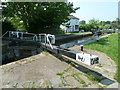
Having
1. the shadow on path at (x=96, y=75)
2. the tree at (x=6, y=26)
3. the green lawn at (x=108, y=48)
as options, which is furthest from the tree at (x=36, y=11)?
the shadow on path at (x=96, y=75)

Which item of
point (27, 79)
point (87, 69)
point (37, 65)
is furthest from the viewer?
point (37, 65)

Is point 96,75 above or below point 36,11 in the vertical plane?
below

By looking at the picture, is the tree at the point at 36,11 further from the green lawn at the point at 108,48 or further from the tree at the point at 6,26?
the green lawn at the point at 108,48

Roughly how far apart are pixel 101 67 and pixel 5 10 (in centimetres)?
1100

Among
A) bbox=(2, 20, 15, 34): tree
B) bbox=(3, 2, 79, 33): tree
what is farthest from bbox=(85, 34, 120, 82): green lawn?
bbox=(2, 20, 15, 34): tree

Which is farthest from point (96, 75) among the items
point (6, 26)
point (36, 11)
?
point (6, 26)

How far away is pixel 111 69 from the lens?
12.2 ft

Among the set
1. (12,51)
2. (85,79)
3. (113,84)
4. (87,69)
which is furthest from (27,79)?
(12,51)

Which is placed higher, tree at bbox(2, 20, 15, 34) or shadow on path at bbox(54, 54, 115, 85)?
tree at bbox(2, 20, 15, 34)

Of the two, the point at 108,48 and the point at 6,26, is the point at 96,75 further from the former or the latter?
the point at 6,26

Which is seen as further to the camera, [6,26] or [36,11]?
[6,26]

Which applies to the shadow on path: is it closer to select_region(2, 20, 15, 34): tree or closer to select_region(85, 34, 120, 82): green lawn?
select_region(85, 34, 120, 82): green lawn

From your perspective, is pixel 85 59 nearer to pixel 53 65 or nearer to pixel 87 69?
pixel 87 69

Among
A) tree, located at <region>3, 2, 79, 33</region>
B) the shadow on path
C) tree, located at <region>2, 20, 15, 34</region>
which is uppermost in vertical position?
tree, located at <region>3, 2, 79, 33</region>
